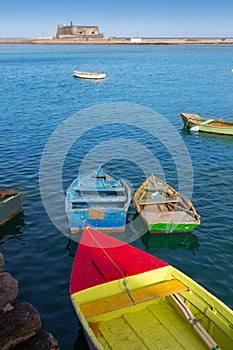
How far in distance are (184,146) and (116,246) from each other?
2031 cm

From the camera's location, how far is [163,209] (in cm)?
1873

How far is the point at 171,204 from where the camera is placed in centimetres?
1856

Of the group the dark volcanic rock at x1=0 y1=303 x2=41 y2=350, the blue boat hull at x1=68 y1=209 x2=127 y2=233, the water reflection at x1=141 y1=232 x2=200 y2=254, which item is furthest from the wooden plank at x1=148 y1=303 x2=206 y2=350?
the blue boat hull at x1=68 y1=209 x2=127 y2=233

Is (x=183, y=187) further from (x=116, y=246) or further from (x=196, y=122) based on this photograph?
(x=196, y=122)

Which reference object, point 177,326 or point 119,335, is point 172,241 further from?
point 119,335

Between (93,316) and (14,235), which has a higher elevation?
(93,316)

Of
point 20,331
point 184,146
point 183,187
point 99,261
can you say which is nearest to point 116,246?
point 99,261

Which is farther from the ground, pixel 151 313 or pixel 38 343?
pixel 38 343

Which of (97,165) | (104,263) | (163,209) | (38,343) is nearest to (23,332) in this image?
(38,343)

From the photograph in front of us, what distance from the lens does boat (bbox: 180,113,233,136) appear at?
3412cm

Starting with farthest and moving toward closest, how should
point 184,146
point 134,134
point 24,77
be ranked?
point 24,77
point 134,134
point 184,146

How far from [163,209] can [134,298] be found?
8515 millimetres

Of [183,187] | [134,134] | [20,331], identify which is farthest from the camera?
[134,134]

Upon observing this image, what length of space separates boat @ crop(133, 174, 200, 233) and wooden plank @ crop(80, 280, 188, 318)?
18.2 feet
